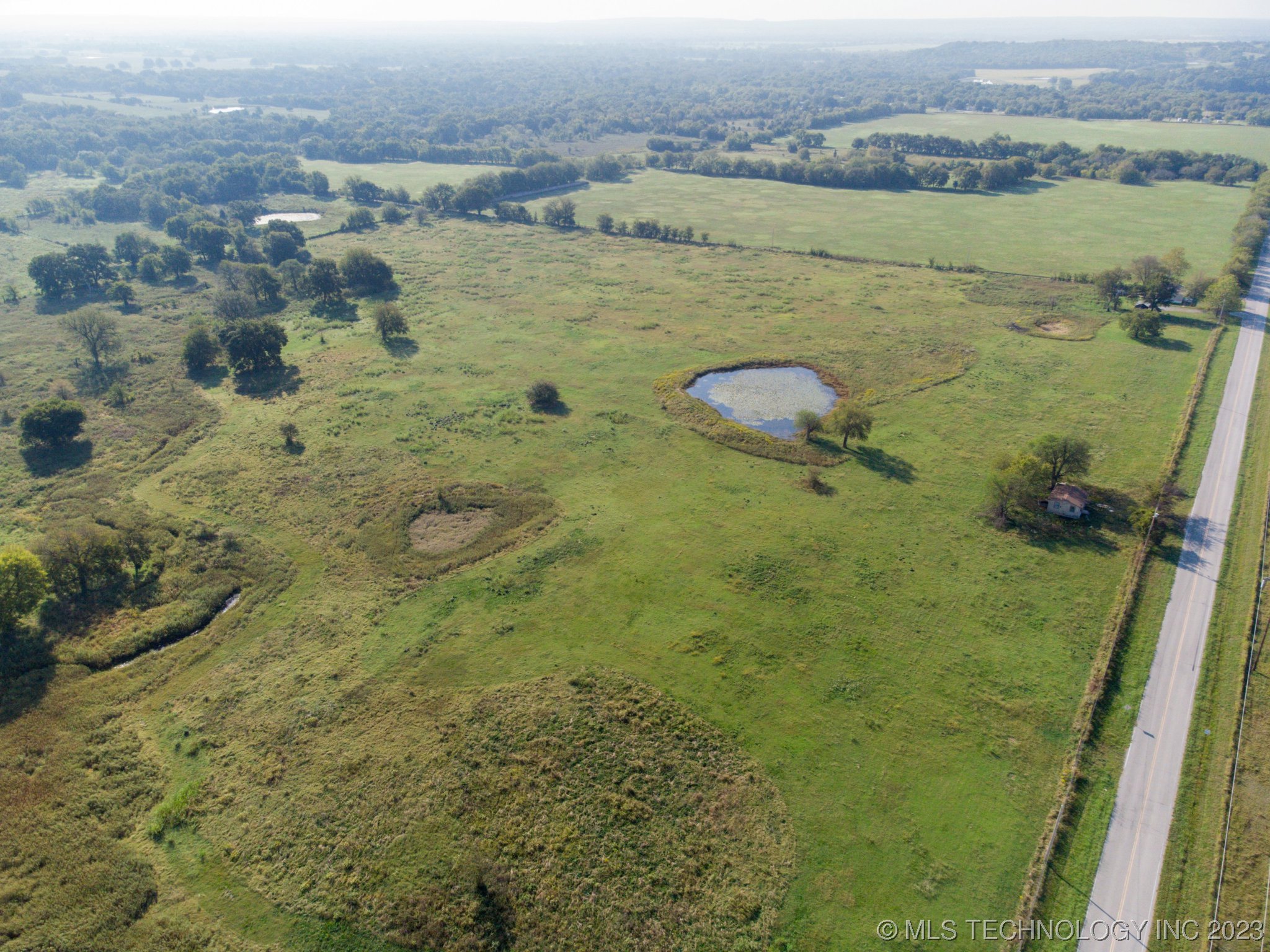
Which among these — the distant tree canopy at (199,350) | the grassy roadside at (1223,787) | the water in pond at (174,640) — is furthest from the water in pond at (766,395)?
the distant tree canopy at (199,350)

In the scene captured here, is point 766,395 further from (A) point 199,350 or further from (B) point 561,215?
(B) point 561,215

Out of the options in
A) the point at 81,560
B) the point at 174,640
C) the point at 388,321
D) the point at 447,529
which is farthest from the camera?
the point at 388,321

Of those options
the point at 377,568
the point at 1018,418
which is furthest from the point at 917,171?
the point at 377,568

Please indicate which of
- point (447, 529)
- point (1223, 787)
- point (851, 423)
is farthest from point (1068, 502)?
point (447, 529)

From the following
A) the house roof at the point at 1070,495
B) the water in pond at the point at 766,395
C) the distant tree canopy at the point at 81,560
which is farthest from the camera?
the water in pond at the point at 766,395

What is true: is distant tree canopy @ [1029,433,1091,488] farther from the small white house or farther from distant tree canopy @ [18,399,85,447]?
distant tree canopy @ [18,399,85,447]

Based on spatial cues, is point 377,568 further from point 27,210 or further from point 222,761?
point 27,210

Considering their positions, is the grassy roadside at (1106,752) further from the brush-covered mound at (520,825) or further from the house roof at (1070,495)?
the brush-covered mound at (520,825)
